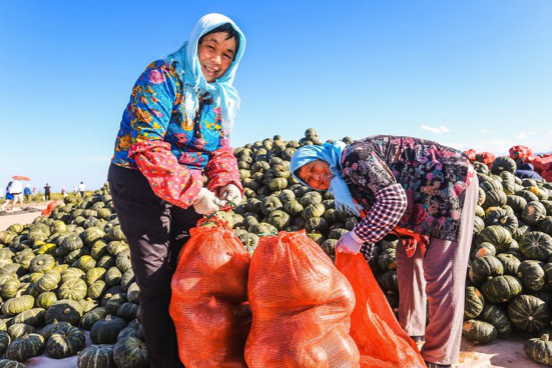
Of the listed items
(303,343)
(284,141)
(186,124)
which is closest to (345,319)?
(303,343)

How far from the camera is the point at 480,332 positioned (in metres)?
3.60

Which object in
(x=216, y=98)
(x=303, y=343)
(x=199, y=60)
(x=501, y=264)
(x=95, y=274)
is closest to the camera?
(x=303, y=343)

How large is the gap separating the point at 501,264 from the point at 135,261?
4.08 metres

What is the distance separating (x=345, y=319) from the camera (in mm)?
2166

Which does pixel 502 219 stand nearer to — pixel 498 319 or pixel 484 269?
pixel 484 269

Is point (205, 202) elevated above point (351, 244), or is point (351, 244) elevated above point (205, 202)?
point (205, 202)

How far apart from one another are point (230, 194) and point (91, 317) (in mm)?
2919

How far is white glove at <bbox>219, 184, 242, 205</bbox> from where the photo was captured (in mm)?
2533

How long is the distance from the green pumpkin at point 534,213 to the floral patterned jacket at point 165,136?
500cm

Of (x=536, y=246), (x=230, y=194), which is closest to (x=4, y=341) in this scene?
(x=230, y=194)

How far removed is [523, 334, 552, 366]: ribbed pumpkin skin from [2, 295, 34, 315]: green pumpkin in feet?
19.0

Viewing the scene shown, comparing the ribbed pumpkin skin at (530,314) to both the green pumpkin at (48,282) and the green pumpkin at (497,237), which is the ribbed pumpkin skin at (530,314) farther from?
the green pumpkin at (48,282)

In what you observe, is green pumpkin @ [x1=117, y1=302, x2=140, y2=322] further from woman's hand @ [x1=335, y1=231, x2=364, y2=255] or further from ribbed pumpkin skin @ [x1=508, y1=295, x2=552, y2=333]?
ribbed pumpkin skin @ [x1=508, y1=295, x2=552, y2=333]

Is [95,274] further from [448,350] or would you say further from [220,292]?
[448,350]
